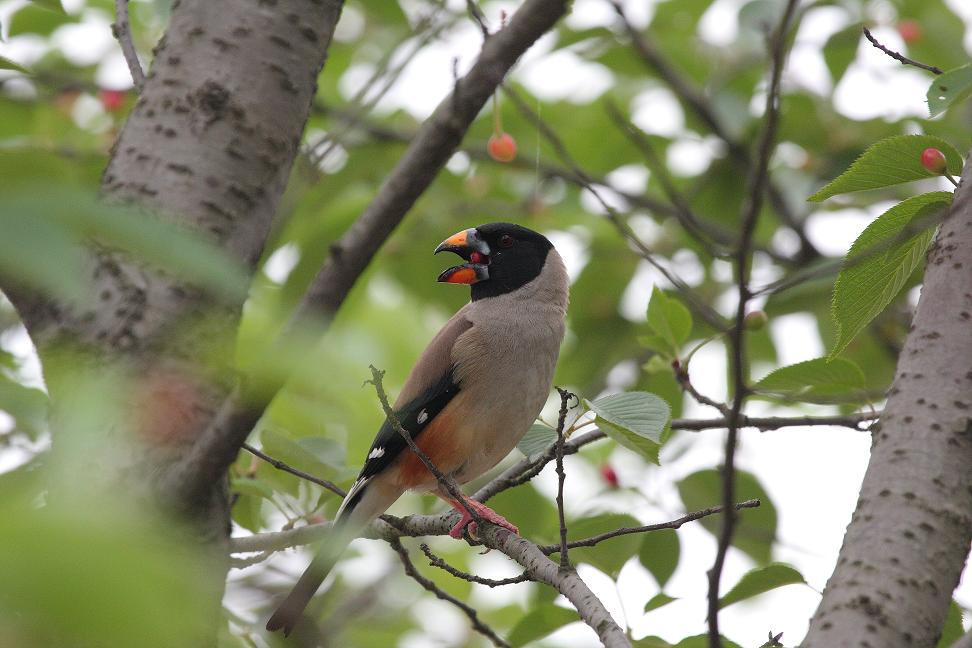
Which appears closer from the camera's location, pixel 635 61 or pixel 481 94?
pixel 481 94

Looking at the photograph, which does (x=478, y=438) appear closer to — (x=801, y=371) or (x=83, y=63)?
(x=801, y=371)

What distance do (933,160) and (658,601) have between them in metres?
1.72

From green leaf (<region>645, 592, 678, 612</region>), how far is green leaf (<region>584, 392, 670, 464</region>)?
30.6 inches

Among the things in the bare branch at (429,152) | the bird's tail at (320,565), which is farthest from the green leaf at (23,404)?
the bird's tail at (320,565)

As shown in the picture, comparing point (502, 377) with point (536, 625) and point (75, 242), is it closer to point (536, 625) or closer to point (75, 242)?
A: point (536, 625)

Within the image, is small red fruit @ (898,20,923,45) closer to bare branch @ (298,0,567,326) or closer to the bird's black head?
the bird's black head

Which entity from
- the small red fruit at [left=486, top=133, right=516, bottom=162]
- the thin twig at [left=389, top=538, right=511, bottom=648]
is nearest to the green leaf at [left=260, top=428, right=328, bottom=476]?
the thin twig at [left=389, top=538, right=511, bottom=648]

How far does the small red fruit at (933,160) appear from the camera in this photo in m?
2.81

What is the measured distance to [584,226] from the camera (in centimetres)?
621

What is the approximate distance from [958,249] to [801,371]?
0.86 meters

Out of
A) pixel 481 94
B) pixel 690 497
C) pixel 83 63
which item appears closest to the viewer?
pixel 481 94

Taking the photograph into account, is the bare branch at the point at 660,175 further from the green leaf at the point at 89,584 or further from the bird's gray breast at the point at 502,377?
the green leaf at the point at 89,584

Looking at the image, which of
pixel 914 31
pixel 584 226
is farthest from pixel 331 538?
pixel 914 31

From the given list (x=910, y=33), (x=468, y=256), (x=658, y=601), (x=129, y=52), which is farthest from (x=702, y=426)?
(x=910, y=33)
